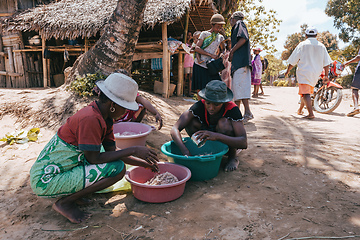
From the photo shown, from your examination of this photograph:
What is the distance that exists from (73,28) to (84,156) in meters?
7.42

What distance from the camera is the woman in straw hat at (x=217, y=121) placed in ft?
7.79

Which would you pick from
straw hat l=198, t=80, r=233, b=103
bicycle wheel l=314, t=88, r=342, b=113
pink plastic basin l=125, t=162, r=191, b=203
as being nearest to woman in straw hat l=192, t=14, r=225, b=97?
straw hat l=198, t=80, r=233, b=103

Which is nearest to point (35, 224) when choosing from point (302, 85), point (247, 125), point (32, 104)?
point (32, 104)

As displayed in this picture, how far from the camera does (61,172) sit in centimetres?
185

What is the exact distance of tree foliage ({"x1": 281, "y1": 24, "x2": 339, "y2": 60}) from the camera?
27.5 meters

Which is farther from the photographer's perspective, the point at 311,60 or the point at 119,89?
the point at 311,60

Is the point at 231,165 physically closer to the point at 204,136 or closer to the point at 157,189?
the point at 204,136

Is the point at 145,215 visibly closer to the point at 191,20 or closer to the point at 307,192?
the point at 307,192

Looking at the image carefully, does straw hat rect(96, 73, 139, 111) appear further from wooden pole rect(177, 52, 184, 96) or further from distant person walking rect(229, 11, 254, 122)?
wooden pole rect(177, 52, 184, 96)

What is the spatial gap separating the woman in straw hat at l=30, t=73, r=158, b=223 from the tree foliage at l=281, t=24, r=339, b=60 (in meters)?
29.6

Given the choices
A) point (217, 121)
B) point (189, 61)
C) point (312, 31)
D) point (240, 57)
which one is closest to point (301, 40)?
point (189, 61)

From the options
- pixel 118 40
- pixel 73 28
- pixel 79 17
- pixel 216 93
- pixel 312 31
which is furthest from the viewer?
pixel 79 17

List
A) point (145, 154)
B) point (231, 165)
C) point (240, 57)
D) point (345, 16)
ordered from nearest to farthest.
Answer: point (145, 154), point (231, 165), point (240, 57), point (345, 16)

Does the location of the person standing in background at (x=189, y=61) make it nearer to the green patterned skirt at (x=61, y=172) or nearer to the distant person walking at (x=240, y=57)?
the distant person walking at (x=240, y=57)
